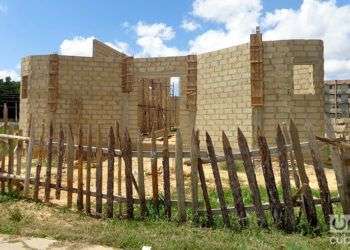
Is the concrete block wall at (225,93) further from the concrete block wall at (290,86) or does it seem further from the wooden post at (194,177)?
the wooden post at (194,177)

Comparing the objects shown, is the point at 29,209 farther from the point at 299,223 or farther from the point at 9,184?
the point at 299,223

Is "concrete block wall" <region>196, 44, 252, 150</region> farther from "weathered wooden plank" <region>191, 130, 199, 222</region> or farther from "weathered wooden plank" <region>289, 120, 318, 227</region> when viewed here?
"weathered wooden plank" <region>289, 120, 318, 227</region>

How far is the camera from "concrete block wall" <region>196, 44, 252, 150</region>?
1327 centimetres

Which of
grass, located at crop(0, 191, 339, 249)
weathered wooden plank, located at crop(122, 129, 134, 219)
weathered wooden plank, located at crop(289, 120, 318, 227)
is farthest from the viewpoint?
weathered wooden plank, located at crop(122, 129, 134, 219)

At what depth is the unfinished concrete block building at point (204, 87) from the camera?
12750 mm

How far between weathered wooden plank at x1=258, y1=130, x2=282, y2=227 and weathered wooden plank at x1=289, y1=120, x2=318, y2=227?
323mm

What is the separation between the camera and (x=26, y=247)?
4855 millimetres

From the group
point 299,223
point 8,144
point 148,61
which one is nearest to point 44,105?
point 148,61

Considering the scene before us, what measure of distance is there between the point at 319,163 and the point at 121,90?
1153cm

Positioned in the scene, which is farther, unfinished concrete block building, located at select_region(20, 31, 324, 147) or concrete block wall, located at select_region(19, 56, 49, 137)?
concrete block wall, located at select_region(19, 56, 49, 137)

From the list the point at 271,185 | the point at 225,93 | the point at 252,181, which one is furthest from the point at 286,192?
the point at 225,93

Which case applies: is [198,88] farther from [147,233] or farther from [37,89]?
[147,233]

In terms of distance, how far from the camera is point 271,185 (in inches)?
212

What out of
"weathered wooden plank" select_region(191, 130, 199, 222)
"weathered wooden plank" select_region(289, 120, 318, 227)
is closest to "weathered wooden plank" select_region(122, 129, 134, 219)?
"weathered wooden plank" select_region(191, 130, 199, 222)
